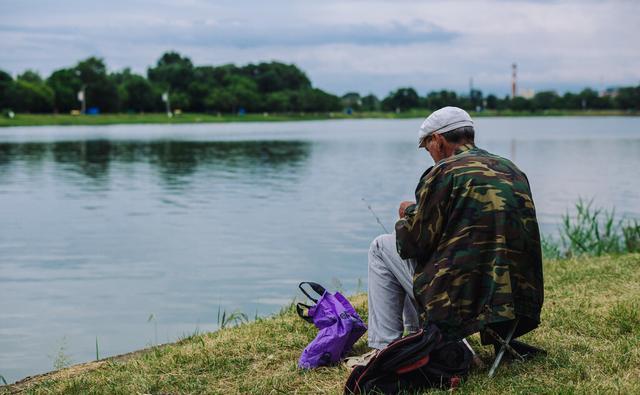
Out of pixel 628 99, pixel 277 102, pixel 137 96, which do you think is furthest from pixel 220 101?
pixel 628 99

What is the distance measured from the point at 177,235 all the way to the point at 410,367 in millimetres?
10919

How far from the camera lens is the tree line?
11369 centimetres

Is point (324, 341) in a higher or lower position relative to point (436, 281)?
lower

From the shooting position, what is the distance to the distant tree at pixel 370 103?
18119cm

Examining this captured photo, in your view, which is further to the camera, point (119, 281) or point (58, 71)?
point (58, 71)

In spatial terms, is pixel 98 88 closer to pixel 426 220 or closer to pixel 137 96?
pixel 137 96

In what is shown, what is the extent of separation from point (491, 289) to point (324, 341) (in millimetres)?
1276

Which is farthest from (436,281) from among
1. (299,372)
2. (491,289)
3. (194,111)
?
(194,111)

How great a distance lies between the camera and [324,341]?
532 centimetres

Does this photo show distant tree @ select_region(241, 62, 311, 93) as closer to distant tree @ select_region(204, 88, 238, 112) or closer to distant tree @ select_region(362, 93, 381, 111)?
distant tree @ select_region(362, 93, 381, 111)

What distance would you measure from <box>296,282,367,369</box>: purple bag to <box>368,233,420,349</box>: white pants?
0.33 meters

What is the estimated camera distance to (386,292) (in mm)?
4996

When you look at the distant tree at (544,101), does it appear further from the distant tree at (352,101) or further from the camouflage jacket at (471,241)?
the camouflage jacket at (471,241)

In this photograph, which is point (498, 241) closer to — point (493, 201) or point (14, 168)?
point (493, 201)
